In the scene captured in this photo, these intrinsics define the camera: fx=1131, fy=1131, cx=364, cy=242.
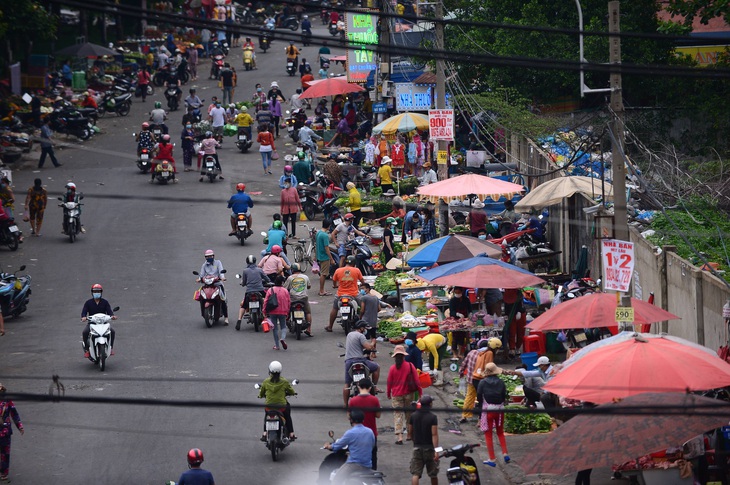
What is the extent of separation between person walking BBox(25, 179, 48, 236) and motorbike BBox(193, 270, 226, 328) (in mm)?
7848

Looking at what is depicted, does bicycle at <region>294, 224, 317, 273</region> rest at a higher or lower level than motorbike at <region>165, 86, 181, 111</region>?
lower

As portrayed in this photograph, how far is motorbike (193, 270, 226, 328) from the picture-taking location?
2177 centimetres

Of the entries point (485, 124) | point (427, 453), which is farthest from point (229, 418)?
point (485, 124)

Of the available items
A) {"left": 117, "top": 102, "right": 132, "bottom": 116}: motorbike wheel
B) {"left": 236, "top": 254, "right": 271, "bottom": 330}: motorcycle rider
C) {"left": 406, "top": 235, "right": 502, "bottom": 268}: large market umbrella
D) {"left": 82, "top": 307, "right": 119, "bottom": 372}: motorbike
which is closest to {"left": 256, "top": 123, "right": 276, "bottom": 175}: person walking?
{"left": 117, "top": 102, "right": 132, "bottom": 116}: motorbike wheel

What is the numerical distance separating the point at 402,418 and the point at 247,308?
245 inches

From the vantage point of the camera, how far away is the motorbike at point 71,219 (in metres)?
28.2

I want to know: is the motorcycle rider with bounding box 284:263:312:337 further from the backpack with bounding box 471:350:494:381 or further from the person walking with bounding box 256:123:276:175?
the person walking with bounding box 256:123:276:175

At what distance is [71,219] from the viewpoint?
93.9 ft

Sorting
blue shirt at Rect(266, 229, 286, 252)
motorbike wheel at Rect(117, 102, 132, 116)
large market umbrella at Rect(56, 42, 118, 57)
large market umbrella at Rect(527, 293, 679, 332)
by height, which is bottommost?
large market umbrella at Rect(527, 293, 679, 332)

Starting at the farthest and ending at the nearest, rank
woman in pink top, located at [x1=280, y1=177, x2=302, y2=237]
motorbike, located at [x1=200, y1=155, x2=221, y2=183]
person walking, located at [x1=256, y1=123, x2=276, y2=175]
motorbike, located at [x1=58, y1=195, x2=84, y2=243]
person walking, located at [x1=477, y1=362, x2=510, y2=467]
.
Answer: person walking, located at [x1=256, y1=123, x2=276, y2=175], motorbike, located at [x1=200, y1=155, x2=221, y2=183], motorbike, located at [x1=58, y1=195, x2=84, y2=243], woman in pink top, located at [x1=280, y1=177, x2=302, y2=237], person walking, located at [x1=477, y1=362, x2=510, y2=467]

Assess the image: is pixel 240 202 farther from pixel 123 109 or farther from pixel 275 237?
A: pixel 123 109

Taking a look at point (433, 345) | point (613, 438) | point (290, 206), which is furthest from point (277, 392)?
point (290, 206)

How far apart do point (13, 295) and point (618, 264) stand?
12.8 m

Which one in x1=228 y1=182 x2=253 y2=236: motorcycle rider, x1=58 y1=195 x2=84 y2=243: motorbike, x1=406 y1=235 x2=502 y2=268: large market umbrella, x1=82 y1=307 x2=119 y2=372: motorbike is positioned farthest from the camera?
x1=58 y1=195 x2=84 y2=243: motorbike
